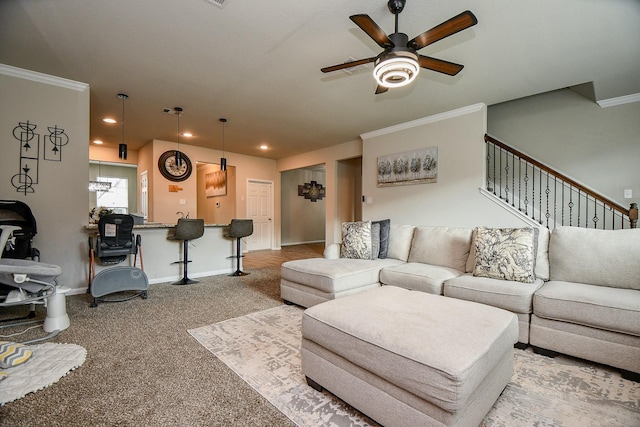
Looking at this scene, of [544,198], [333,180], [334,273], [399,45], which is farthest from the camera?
[333,180]

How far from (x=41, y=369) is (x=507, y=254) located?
3611mm

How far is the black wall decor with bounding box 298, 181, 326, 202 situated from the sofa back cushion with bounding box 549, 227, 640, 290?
7.23m

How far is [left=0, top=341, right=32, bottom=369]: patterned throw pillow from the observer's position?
1831 millimetres

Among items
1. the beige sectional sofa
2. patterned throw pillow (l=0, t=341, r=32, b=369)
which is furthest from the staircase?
patterned throw pillow (l=0, t=341, r=32, b=369)

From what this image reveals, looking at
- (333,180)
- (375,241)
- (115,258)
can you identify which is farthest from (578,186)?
(115,258)

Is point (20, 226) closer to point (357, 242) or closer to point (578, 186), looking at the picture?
point (357, 242)

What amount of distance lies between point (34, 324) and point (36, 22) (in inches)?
104

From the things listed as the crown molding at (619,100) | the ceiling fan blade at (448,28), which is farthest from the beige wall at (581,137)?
the ceiling fan blade at (448,28)

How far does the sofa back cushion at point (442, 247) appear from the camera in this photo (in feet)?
10.3

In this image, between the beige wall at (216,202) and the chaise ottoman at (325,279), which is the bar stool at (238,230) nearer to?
the chaise ottoman at (325,279)

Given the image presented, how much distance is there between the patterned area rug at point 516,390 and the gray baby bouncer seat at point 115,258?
5.00 ft

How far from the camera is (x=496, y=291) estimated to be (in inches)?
90.8

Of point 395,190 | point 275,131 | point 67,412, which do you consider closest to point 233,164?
point 275,131

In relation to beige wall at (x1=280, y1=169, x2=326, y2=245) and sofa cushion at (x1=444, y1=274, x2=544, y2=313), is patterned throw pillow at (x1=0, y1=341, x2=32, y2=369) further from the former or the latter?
beige wall at (x1=280, y1=169, x2=326, y2=245)
